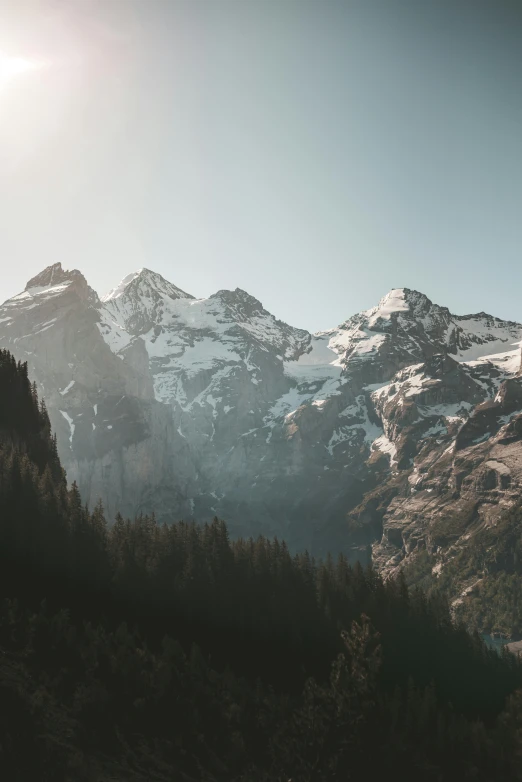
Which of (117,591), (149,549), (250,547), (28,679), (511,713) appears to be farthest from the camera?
(250,547)

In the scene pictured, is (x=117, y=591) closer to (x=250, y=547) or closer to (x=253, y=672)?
(x=253, y=672)

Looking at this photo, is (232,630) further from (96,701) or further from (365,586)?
(365,586)

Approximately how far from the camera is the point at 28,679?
256 feet

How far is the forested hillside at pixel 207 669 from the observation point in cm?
6159

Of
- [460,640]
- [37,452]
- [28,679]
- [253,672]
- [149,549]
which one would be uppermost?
[37,452]

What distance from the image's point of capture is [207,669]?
88812mm

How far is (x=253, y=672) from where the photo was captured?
98.6 m

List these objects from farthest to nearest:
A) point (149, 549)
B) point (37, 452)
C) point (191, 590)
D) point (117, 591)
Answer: point (37, 452) → point (149, 549) → point (191, 590) → point (117, 591)

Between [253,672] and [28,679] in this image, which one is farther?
[253,672]

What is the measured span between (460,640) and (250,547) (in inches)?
2038

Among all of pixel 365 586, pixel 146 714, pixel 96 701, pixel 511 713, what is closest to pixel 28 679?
pixel 96 701

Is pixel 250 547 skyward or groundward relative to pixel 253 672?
skyward

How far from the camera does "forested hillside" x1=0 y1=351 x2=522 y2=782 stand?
202 ft

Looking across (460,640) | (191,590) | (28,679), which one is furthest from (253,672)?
(460,640)
